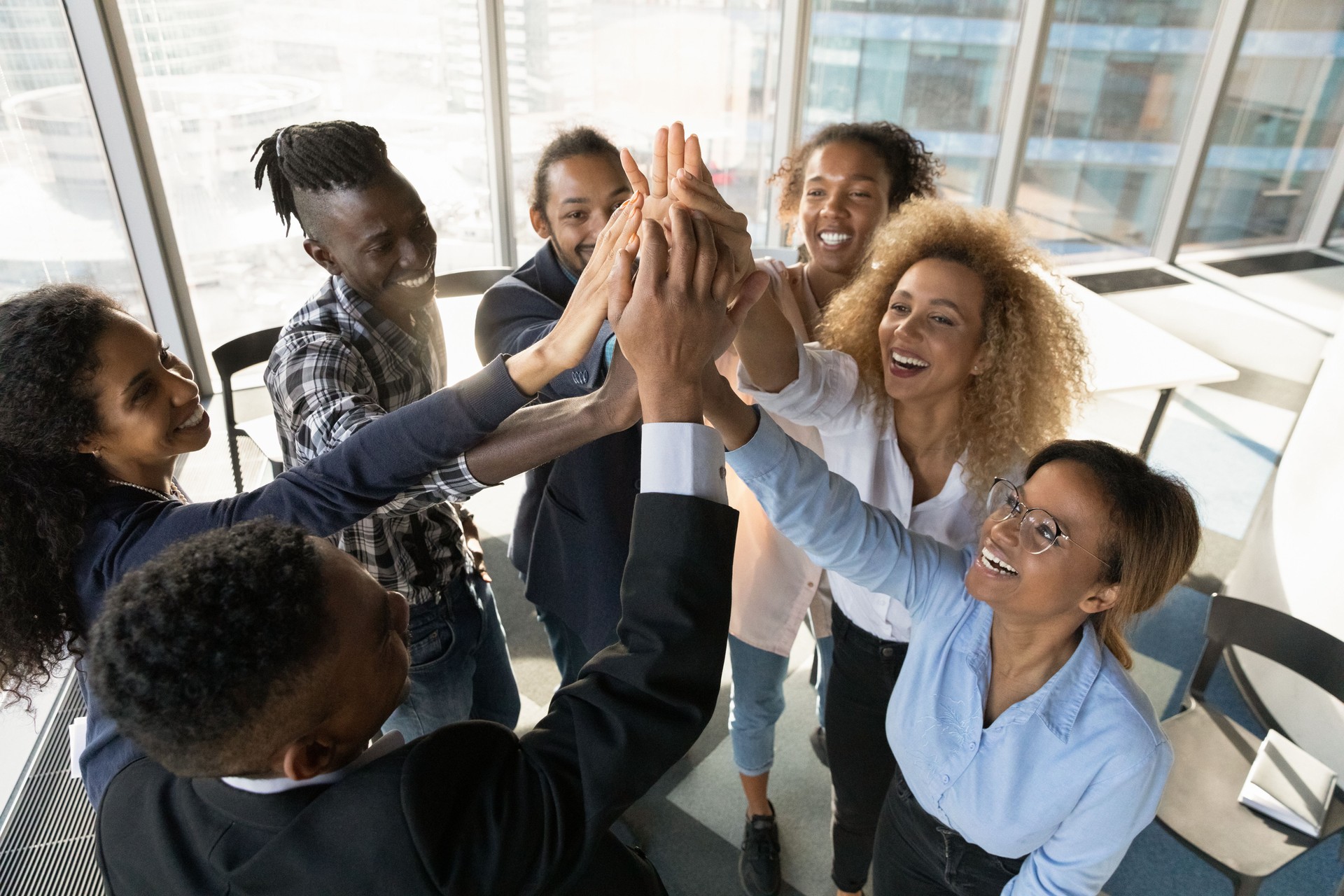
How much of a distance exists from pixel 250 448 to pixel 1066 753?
4152mm

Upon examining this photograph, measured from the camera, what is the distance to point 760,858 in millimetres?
2277

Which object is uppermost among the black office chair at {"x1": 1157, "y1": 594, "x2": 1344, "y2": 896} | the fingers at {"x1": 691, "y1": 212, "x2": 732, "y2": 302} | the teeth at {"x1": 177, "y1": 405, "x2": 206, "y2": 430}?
the fingers at {"x1": 691, "y1": 212, "x2": 732, "y2": 302}

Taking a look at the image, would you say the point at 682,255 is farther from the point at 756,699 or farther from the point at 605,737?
the point at 756,699

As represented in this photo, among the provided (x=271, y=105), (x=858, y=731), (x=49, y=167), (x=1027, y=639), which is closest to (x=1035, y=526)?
(x=1027, y=639)

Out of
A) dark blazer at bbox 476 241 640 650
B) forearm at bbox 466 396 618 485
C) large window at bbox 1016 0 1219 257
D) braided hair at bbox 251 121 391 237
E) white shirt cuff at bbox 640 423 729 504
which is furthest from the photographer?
large window at bbox 1016 0 1219 257

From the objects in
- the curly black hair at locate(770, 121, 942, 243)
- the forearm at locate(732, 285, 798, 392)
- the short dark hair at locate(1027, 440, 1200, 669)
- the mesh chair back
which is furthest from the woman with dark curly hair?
the mesh chair back

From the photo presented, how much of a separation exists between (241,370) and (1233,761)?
11.2ft

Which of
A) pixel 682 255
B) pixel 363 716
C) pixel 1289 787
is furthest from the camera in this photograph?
pixel 1289 787

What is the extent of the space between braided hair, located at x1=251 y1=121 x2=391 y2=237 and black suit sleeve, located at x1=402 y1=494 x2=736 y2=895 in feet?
3.07

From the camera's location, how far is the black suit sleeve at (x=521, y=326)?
1568mm

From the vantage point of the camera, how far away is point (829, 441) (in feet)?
6.14

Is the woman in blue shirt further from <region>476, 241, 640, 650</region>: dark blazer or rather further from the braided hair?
the braided hair

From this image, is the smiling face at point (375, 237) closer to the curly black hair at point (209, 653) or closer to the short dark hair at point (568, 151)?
the short dark hair at point (568, 151)

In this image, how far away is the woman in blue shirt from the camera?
1315 mm
